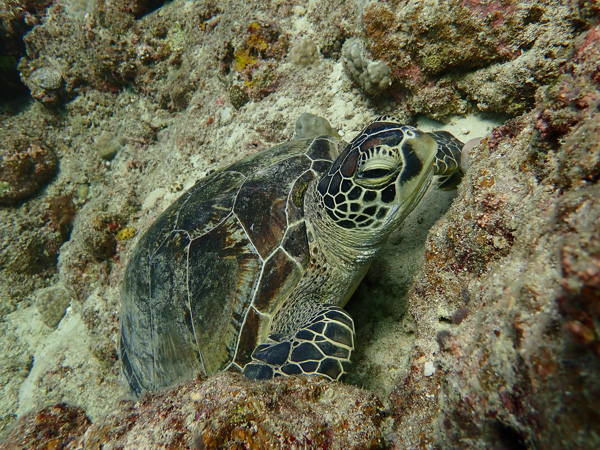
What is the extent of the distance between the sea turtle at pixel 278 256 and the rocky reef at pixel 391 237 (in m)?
0.27

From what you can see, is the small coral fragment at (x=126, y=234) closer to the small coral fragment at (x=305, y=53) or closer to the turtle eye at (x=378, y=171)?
the small coral fragment at (x=305, y=53)

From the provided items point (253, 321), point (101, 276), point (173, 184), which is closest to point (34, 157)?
point (101, 276)

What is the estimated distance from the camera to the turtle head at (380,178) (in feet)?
4.76

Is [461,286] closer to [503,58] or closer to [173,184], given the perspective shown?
[503,58]

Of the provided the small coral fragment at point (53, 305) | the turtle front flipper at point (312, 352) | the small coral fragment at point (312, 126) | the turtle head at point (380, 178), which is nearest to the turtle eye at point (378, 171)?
the turtle head at point (380, 178)

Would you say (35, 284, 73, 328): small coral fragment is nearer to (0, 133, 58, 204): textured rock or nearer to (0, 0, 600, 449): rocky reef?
(0, 0, 600, 449): rocky reef

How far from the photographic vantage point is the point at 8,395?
3928mm

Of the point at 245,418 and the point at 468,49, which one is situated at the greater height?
the point at 468,49

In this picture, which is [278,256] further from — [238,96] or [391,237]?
[238,96]

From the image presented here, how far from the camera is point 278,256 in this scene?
5.68 ft

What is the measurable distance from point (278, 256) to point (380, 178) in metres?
0.74

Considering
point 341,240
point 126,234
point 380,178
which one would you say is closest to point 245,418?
point 341,240

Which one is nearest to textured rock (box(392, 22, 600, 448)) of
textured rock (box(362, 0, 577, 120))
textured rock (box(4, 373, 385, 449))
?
textured rock (box(4, 373, 385, 449))

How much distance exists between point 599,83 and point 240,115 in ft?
9.34
